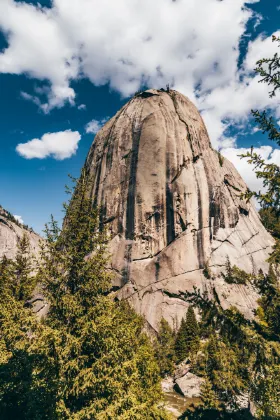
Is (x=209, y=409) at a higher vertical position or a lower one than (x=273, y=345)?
lower

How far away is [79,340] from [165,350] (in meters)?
30.0

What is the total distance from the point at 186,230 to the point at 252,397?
110 feet

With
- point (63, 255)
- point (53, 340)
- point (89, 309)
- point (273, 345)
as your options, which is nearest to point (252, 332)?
point (273, 345)

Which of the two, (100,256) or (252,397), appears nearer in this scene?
(100,256)

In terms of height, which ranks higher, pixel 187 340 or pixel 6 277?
pixel 6 277

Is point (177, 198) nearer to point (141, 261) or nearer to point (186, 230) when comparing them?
point (186, 230)

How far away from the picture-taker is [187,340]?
35969mm

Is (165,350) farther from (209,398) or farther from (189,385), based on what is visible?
(209,398)

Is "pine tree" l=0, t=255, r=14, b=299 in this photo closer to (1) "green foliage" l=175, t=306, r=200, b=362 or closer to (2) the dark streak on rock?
(1) "green foliage" l=175, t=306, r=200, b=362

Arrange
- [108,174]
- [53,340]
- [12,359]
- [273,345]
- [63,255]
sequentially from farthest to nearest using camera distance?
[108,174] → [12,359] → [63,255] → [53,340] → [273,345]

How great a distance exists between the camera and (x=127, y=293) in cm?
4512

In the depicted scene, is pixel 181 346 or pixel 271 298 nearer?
pixel 271 298

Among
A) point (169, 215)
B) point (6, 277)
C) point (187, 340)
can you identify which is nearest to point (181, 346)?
point (187, 340)

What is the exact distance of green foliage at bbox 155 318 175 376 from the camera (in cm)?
3225
